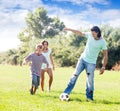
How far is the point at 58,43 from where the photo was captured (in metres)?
55.2

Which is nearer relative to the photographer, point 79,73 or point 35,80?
point 79,73

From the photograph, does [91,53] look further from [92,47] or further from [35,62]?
[35,62]

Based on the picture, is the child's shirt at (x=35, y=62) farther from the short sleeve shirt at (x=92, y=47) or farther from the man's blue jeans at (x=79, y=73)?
the short sleeve shirt at (x=92, y=47)

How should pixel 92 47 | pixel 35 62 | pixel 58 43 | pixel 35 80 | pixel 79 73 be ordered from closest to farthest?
Answer: pixel 92 47
pixel 79 73
pixel 35 80
pixel 35 62
pixel 58 43

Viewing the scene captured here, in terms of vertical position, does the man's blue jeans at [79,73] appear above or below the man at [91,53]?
below

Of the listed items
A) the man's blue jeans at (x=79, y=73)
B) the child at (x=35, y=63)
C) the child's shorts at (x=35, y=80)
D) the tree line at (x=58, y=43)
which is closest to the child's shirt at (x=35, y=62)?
the child at (x=35, y=63)

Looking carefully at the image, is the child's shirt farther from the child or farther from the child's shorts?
the child's shorts

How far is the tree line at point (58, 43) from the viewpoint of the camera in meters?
49.0

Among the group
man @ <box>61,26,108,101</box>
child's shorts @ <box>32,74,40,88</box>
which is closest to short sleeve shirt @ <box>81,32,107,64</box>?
man @ <box>61,26,108,101</box>

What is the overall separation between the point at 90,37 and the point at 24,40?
205ft

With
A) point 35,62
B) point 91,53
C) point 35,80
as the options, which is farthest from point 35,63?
point 91,53

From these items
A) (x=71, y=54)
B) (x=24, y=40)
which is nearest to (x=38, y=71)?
(x=71, y=54)

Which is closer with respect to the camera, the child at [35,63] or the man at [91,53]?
the man at [91,53]

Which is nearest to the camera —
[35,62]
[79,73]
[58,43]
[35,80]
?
[79,73]
